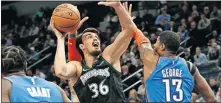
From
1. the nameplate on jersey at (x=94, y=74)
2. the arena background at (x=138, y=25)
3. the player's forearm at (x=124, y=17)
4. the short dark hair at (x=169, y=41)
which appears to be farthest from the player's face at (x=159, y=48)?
the arena background at (x=138, y=25)

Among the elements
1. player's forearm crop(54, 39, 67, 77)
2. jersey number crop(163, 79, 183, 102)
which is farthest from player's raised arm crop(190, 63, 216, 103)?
player's forearm crop(54, 39, 67, 77)

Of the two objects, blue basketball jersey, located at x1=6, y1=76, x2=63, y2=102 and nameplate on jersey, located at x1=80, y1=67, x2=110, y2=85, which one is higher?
blue basketball jersey, located at x1=6, y1=76, x2=63, y2=102

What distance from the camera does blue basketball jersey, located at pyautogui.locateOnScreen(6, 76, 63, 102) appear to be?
193 inches

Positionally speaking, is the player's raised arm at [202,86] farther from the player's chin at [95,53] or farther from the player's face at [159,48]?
the player's chin at [95,53]

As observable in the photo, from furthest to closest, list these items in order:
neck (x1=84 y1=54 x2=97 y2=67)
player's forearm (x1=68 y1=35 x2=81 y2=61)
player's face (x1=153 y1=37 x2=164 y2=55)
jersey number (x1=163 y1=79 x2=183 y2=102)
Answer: player's forearm (x1=68 y1=35 x2=81 y2=61), neck (x1=84 y1=54 x2=97 y2=67), player's face (x1=153 y1=37 x2=164 y2=55), jersey number (x1=163 y1=79 x2=183 y2=102)

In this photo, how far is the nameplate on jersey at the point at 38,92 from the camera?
4938 millimetres

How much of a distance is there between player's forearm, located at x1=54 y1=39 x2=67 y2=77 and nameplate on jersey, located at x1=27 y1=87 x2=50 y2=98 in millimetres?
1364

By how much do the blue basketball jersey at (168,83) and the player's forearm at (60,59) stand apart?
0.97 m

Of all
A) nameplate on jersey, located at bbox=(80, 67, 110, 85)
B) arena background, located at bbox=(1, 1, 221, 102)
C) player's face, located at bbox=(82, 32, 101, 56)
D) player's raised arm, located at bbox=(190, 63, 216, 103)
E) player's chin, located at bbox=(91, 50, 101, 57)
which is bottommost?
arena background, located at bbox=(1, 1, 221, 102)

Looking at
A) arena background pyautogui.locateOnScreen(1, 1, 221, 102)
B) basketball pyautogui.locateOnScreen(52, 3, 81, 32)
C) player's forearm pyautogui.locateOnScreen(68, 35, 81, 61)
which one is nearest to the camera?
basketball pyautogui.locateOnScreen(52, 3, 81, 32)

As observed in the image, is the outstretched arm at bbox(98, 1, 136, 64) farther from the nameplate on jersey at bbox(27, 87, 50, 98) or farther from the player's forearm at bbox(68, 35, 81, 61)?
the nameplate on jersey at bbox(27, 87, 50, 98)

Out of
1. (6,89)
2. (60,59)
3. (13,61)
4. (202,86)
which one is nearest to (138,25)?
(202,86)

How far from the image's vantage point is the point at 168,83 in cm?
619

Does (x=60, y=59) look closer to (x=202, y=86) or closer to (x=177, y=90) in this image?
(x=177, y=90)
